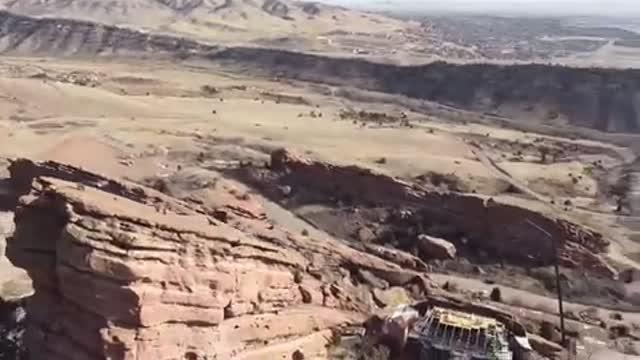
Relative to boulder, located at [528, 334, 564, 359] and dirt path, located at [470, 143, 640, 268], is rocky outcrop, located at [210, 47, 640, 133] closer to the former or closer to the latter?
dirt path, located at [470, 143, 640, 268]

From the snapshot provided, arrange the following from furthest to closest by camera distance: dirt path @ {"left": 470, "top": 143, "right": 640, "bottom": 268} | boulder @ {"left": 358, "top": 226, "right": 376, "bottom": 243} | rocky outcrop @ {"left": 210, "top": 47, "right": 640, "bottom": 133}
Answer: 1. rocky outcrop @ {"left": 210, "top": 47, "right": 640, "bottom": 133}
2. boulder @ {"left": 358, "top": 226, "right": 376, "bottom": 243}
3. dirt path @ {"left": 470, "top": 143, "right": 640, "bottom": 268}

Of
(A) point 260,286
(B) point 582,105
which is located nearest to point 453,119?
(B) point 582,105

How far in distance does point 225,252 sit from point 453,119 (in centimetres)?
7997

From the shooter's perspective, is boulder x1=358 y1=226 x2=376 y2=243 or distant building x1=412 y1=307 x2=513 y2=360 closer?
distant building x1=412 y1=307 x2=513 y2=360

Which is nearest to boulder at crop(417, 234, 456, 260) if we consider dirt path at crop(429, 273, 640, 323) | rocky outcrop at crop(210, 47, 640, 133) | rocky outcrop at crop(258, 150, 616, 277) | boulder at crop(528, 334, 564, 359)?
rocky outcrop at crop(258, 150, 616, 277)

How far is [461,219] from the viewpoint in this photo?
5178 cm

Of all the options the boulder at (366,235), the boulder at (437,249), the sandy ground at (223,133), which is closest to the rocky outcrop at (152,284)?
the sandy ground at (223,133)

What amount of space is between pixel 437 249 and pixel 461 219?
14.8ft

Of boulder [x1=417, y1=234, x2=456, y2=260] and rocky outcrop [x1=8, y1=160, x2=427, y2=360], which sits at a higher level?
rocky outcrop [x1=8, y1=160, x2=427, y2=360]

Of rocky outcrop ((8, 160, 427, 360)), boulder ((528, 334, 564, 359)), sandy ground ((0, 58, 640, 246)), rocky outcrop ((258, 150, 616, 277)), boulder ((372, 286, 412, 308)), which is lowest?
sandy ground ((0, 58, 640, 246))

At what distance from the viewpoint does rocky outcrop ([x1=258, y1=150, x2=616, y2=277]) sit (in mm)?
48594

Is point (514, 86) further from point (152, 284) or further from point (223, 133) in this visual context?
point (152, 284)

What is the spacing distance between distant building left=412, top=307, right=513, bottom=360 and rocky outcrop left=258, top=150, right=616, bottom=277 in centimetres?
1823

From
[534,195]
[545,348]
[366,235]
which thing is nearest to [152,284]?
[545,348]
